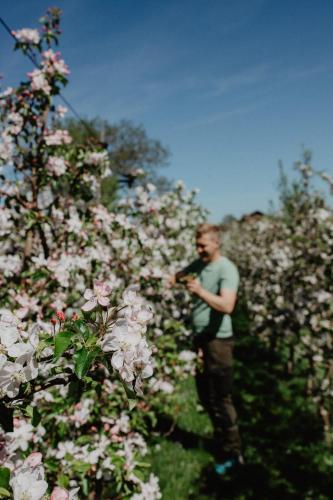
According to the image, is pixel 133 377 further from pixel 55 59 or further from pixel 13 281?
pixel 55 59

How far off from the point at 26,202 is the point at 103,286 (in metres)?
2.14

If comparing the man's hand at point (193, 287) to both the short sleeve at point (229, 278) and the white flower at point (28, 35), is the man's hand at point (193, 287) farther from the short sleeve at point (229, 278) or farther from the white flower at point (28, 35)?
the white flower at point (28, 35)

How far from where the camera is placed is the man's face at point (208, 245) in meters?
3.73

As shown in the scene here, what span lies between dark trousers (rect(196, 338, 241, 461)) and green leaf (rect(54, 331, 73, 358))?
2.80 metres

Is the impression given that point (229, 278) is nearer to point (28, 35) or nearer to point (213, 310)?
point (213, 310)

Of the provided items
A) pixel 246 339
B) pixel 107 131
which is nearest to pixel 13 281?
pixel 246 339

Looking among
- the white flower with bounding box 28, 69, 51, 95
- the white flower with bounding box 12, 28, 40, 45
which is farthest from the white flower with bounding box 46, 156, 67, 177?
the white flower with bounding box 12, 28, 40, 45

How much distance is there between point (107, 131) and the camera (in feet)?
105

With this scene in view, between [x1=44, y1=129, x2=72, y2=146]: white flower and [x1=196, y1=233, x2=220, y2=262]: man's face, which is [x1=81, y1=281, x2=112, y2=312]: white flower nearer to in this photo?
[x1=44, y1=129, x2=72, y2=146]: white flower

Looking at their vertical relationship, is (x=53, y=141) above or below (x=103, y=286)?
above

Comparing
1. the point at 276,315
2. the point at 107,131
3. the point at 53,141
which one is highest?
the point at 107,131

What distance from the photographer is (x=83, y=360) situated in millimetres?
1079

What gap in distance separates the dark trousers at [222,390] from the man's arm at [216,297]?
527 mm

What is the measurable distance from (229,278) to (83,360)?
257 centimetres
